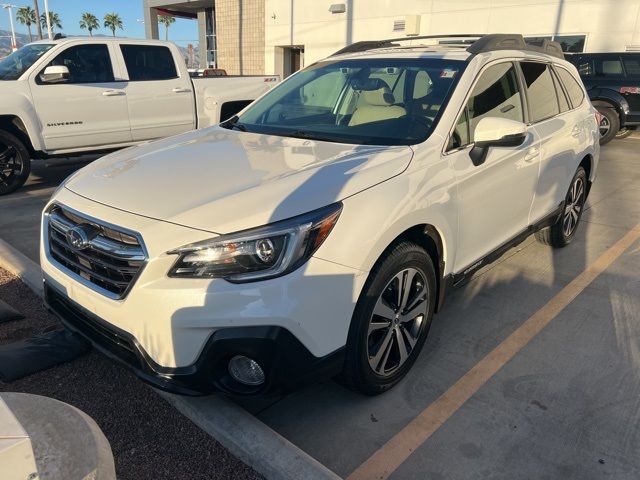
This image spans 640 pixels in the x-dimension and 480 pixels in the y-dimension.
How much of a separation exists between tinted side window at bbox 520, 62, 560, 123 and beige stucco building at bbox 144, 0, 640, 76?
1296cm

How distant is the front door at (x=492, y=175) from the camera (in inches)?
125

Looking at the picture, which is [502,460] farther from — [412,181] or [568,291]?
[568,291]

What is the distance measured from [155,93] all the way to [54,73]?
4.81 ft

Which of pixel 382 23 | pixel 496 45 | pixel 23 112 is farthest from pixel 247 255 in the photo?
pixel 382 23

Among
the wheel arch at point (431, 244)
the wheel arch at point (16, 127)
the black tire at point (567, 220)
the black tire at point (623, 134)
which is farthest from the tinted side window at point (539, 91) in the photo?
the black tire at point (623, 134)

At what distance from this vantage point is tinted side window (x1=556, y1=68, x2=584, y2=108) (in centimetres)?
473

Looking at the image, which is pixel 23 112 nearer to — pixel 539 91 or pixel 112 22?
pixel 539 91

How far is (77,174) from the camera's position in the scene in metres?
3.06

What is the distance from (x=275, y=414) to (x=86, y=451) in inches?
45.4

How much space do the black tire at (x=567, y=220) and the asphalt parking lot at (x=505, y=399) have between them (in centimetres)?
61

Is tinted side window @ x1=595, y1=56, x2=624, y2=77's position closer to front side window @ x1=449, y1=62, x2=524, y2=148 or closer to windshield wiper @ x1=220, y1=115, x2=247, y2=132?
front side window @ x1=449, y1=62, x2=524, y2=148

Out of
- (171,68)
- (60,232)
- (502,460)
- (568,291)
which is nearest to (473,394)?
(502,460)

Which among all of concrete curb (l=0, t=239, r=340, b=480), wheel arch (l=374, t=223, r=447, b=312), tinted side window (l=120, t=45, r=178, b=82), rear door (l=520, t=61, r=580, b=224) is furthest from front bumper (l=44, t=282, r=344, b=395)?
tinted side window (l=120, t=45, r=178, b=82)

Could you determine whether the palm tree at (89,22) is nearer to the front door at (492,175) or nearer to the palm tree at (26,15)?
the palm tree at (26,15)
